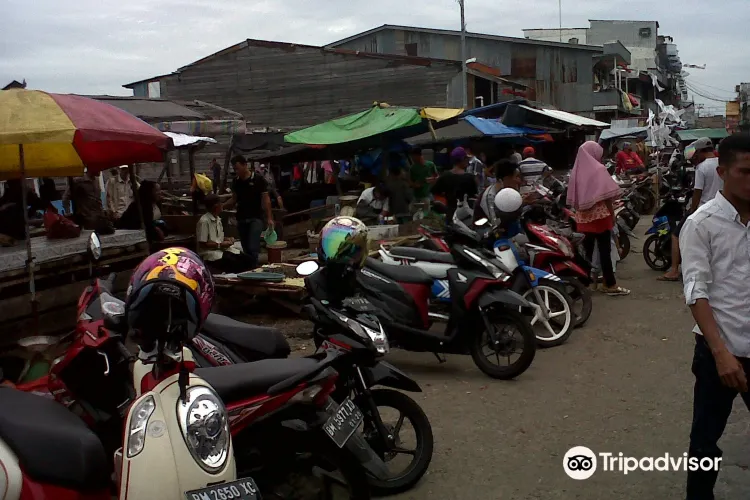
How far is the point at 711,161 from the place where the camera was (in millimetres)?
8008

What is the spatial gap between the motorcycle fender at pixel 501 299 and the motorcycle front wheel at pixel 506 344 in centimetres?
8

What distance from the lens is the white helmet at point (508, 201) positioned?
6.88 m

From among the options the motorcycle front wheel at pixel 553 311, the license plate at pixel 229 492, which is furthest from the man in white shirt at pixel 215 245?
the license plate at pixel 229 492

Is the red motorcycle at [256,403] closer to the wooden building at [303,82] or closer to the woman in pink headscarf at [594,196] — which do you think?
the woman in pink headscarf at [594,196]

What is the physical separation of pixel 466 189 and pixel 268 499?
754cm

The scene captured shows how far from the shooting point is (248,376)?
297cm

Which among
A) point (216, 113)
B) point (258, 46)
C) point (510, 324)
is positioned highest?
point (258, 46)

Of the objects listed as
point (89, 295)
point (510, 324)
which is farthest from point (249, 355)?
point (510, 324)

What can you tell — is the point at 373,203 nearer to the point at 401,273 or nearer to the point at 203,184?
the point at 203,184

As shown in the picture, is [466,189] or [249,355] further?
[466,189]

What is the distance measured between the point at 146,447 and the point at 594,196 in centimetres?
673

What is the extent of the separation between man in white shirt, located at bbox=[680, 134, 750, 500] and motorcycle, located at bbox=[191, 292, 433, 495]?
4.71 feet

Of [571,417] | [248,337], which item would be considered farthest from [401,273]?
[248,337]

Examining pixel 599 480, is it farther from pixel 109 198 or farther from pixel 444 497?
pixel 109 198
